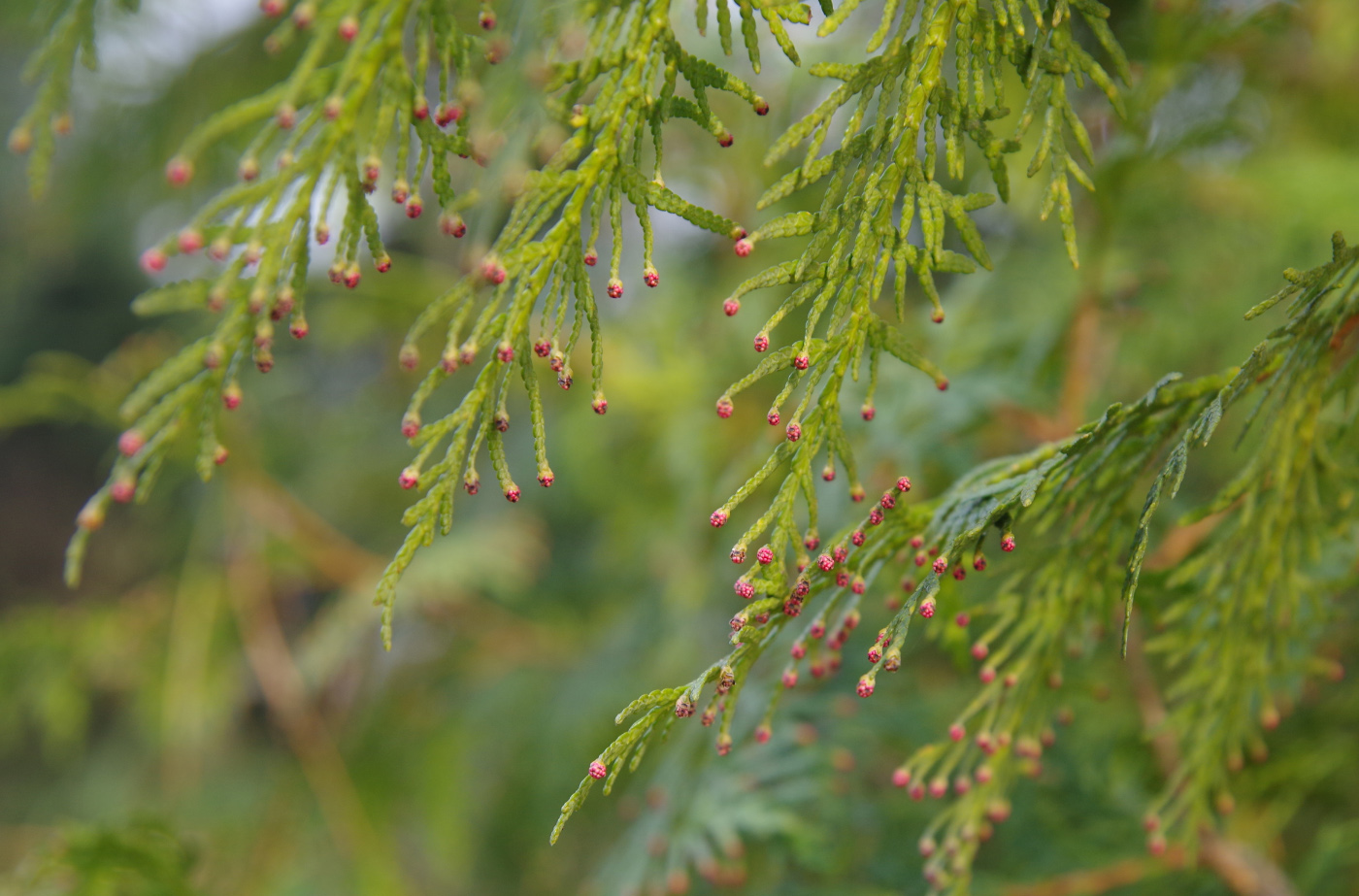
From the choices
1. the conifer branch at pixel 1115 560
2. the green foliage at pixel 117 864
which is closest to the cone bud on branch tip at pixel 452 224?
the conifer branch at pixel 1115 560

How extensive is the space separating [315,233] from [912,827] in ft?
4.11

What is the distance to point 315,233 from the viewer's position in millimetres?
626

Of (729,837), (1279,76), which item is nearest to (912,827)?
(729,837)

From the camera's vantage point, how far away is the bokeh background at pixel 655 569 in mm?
1328

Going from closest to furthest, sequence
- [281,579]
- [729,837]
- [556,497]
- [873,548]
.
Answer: [873,548]
[729,837]
[281,579]
[556,497]

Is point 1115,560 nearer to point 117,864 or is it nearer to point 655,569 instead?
point 117,864

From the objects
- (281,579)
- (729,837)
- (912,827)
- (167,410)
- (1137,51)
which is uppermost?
(281,579)

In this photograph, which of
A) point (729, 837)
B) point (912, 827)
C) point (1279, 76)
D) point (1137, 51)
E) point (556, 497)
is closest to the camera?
point (729, 837)

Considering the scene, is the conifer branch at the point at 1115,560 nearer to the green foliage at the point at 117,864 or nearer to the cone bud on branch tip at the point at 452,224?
the cone bud on branch tip at the point at 452,224

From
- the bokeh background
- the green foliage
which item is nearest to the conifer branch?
the bokeh background

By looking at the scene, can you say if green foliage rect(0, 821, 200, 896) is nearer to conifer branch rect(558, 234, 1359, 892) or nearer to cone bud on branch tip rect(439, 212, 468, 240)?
conifer branch rect(558, 234, 1359, 892)

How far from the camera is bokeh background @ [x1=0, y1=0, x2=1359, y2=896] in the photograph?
1328mm

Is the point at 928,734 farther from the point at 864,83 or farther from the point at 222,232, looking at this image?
the point at 222,232

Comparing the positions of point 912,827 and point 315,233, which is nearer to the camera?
point 315,233
